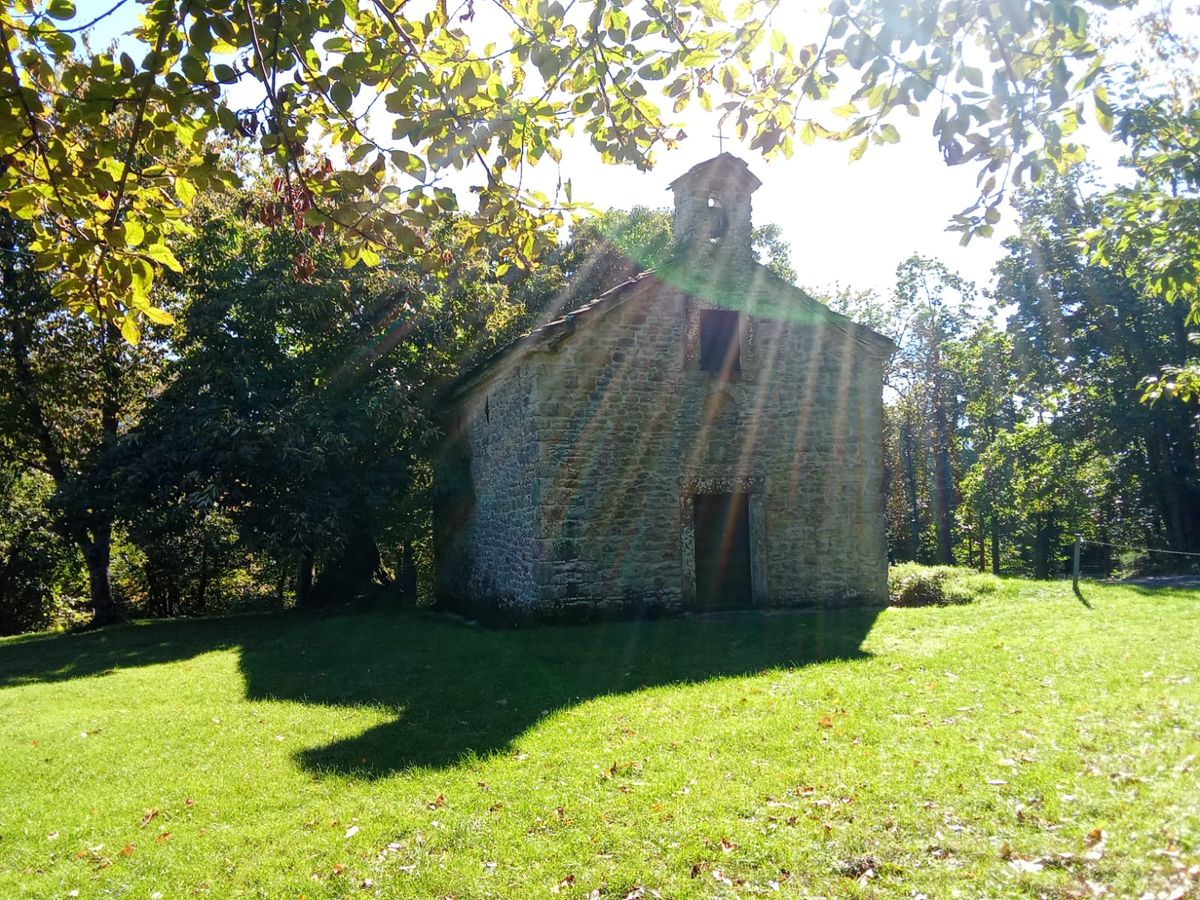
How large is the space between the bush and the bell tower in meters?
8.05

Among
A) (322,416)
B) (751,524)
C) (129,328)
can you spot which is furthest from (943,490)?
(129,328)

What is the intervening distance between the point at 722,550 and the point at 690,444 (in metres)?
2.13

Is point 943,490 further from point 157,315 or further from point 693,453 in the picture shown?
point 157,315

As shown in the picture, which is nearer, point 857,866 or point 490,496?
point 857,866

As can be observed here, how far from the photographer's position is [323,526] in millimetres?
15555

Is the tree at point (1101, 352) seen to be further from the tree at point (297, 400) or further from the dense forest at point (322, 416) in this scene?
the tree at point (297, 400)

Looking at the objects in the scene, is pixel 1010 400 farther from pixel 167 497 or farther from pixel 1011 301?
pixel 167 497

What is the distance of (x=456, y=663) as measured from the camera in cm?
983

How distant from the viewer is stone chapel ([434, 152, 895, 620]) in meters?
12.0

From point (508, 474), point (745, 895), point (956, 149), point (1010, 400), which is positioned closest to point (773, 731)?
point (745, 895)

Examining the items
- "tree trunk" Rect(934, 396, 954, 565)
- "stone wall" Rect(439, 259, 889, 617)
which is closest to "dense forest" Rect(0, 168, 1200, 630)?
"tree trunk" Rect(934, 396, 954, 565)

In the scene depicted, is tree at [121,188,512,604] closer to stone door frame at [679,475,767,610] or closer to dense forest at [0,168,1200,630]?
dense forest at [0,168,1200,630]

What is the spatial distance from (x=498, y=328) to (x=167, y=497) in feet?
29.6

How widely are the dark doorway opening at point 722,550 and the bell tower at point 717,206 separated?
4.67 metres
